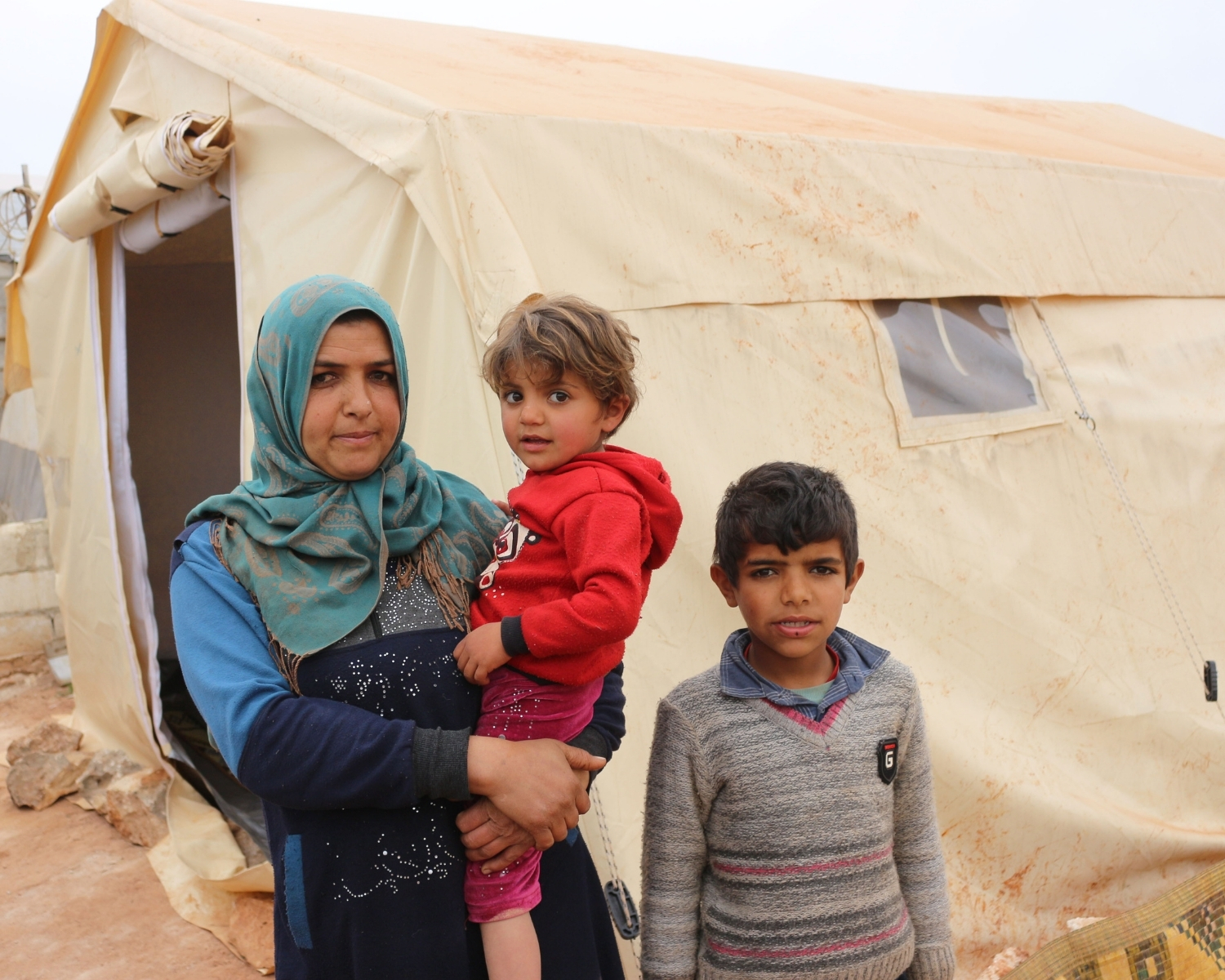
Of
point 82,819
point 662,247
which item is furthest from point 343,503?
point 82,819

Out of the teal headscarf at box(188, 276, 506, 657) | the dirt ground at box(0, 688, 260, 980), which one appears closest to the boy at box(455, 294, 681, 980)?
the teal headscarf at box(188, 276, 506, 657)

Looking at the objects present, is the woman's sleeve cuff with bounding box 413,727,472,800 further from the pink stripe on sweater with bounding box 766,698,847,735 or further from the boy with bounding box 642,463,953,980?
the pink stripe on sweater with bounding box 766,698,847,735

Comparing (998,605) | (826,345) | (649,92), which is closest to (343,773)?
(826,345)

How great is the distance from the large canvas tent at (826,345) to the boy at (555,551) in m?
0.41

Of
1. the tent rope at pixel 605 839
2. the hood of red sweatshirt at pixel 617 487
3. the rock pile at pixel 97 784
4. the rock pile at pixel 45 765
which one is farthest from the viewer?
the rock pile at pixel 45 765

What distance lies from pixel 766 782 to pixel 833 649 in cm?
28

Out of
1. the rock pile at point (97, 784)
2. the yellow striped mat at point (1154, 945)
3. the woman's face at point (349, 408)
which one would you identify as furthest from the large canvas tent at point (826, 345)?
the woman's face at point (349, 408)

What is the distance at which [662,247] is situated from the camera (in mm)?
2486

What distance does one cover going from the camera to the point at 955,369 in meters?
3.09

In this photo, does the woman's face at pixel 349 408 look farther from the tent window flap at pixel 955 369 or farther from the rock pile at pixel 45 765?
the rock pile at pixel 45 765

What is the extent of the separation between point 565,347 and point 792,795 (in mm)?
779

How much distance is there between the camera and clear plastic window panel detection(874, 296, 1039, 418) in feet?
9.76

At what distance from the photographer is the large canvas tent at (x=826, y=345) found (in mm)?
2342

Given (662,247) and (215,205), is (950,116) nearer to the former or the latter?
(662,247)
